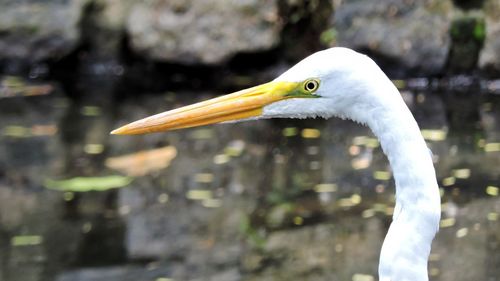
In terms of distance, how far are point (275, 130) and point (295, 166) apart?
1024mm

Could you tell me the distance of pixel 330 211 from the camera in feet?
20.2

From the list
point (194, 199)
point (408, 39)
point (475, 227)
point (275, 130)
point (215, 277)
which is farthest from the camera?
point (408, 39)

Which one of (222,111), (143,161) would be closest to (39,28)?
(143,161)

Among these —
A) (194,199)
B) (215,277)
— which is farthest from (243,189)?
(215,277)

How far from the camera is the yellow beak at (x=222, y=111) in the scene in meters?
3.00

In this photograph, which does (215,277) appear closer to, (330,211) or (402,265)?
(330,211)

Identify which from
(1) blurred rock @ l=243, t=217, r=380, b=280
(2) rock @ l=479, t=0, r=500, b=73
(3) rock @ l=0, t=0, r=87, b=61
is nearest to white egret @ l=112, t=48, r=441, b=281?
(1) blurred rock @ l=243, t=217, r=380, b=280

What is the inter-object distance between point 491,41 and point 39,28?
424 cm

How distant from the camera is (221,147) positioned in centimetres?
751

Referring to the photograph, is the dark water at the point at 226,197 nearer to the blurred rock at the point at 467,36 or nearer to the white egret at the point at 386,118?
the blurred rock at the point at 467,36

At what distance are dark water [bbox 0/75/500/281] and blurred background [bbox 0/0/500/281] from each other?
1cm

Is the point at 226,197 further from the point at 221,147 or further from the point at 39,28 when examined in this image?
the point at 39,28

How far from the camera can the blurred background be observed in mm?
5672

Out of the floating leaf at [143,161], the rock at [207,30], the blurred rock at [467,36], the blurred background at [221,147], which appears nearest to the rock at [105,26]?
the blurred background at [221,147]
